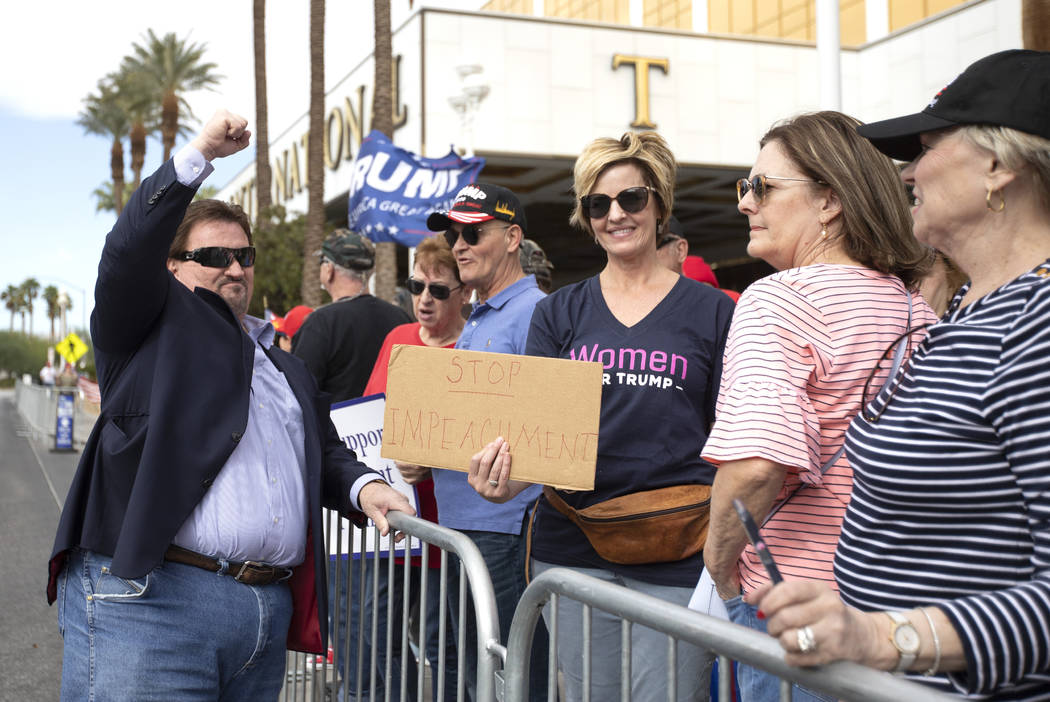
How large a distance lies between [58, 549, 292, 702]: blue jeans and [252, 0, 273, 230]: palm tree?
18.9m

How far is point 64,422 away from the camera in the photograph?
67.3 feet

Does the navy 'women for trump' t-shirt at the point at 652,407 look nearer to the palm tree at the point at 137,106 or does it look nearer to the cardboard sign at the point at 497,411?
the cardboard sign at the point at 497,411

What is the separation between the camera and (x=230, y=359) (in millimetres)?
2664

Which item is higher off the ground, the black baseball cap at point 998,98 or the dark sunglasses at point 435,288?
the black baseball cap at point 998,98

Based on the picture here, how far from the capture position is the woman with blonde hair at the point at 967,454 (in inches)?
50.7

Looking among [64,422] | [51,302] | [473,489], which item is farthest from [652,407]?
[51,302]

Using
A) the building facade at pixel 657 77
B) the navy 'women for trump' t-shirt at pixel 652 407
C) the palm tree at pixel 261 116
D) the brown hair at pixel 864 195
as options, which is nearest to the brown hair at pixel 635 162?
the navy 'women for trump' t-shirt at pixel 652 407

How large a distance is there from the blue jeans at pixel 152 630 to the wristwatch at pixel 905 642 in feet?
5.96

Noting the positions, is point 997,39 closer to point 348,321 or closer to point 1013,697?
point 348,321

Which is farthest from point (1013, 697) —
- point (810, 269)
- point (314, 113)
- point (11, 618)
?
point (314, 113)

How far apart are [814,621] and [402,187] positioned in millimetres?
9350

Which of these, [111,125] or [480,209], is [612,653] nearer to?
[480,209]

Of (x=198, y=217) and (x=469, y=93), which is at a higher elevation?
(x=469, y=93)

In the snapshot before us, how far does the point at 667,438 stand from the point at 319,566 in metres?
1.09
